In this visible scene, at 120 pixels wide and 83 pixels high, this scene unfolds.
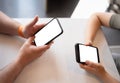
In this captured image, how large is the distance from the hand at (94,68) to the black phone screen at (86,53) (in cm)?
2

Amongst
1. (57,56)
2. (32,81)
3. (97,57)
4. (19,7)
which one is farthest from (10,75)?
(19,7)

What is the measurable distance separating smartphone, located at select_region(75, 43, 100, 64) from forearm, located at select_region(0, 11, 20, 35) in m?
0.26

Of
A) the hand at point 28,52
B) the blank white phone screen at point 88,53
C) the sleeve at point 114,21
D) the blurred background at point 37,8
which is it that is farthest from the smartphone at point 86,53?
the blurred background at point 37,8

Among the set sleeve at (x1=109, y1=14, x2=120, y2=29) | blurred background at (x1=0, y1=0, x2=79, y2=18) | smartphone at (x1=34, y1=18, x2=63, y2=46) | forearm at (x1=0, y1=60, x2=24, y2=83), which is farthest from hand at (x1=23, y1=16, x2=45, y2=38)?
blurred background at (x1=0, y1=0, x2=79, y2=18)

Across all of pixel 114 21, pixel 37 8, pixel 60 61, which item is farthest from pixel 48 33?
pixel 37 8

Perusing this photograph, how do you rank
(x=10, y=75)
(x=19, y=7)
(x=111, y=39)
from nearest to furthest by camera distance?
(x=10, y=75), (x=111, y=39), (x=19, y=7)

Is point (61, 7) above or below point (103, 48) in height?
above

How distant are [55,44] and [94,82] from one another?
212mm

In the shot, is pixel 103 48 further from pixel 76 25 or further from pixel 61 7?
pixel 61 7

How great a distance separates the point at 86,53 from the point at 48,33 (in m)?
0.15

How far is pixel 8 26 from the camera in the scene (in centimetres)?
87

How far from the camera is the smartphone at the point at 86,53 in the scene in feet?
2.44

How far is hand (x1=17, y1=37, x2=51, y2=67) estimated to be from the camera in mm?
752

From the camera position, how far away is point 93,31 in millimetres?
893
